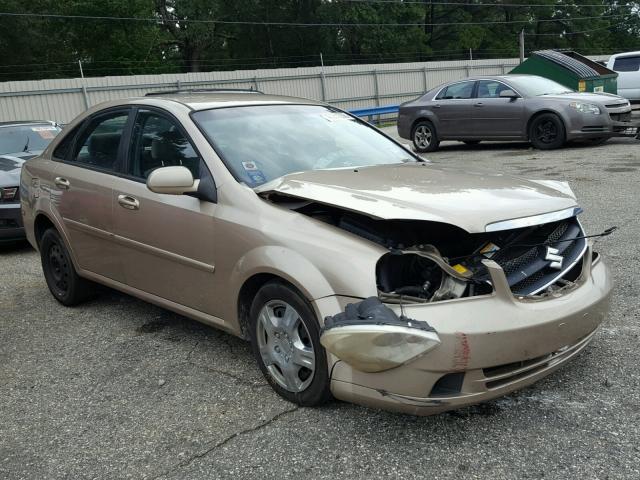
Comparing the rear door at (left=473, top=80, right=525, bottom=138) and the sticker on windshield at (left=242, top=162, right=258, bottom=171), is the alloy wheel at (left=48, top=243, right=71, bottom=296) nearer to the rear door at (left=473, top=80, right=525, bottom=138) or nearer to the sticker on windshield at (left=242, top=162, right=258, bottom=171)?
the sticker on windshield at (left=242, top=162, right=258, bottom=171)

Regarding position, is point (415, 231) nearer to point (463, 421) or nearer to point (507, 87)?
point (463, 421)

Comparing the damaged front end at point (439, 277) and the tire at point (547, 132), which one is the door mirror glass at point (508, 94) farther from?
the damaged front end at point (439, 277)

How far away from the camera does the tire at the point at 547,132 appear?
11.8m

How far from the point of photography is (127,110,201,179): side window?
3.83 meters

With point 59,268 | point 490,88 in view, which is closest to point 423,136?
point 490,88

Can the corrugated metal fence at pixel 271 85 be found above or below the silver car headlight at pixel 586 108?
above

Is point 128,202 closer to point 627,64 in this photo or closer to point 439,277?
point 439,277

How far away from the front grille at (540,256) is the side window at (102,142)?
2.66 metres

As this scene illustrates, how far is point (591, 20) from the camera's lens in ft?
196

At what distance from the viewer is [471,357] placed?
8.56 ft

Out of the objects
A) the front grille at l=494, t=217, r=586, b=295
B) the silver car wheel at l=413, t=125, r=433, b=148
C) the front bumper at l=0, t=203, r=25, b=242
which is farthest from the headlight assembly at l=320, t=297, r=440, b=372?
the silver car wheel at l=413, t=125, r=433, b=148


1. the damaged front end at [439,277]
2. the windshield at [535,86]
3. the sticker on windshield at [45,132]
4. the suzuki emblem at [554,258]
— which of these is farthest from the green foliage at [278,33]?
the suzuki emblem at [554,258]

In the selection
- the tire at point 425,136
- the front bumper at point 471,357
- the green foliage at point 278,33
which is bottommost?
the tire at point 425,136

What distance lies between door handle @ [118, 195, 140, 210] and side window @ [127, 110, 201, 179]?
0.16m
